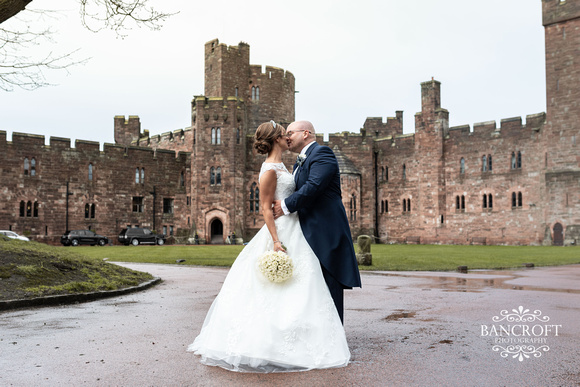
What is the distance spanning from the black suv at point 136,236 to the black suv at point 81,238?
139 cm

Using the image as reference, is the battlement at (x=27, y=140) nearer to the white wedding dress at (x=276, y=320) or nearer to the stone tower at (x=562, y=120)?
the stone tower at (x=562, y=120)

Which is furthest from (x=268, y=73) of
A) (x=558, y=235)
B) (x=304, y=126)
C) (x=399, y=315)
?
(x=304, y=126)

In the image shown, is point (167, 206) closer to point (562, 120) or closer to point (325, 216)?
point (562, 120)

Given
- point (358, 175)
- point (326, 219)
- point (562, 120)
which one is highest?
point (562, 120)

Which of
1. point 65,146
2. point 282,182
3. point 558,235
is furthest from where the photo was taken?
point 65,146

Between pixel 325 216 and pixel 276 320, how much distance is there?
101 cm

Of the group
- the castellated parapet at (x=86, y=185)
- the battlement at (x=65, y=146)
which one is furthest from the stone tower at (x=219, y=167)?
the battlement at (x=65, y=146)

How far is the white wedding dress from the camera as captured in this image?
4.40 m

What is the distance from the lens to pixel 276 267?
4.59 metres

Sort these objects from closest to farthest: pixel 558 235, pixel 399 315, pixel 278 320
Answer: pixel 278 320, pixel 399 315, pixel 558 235

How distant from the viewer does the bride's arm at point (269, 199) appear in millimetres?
4812

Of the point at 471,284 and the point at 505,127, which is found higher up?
the point at 505,127

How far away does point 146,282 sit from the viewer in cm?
1114

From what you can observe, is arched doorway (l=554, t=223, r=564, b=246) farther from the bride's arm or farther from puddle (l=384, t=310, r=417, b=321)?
the bride's arm
